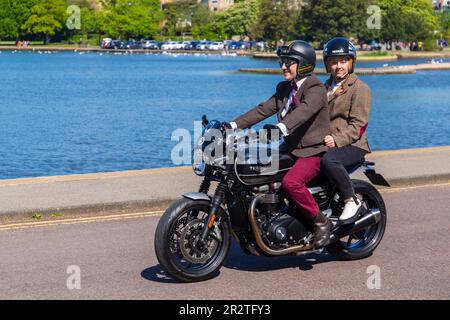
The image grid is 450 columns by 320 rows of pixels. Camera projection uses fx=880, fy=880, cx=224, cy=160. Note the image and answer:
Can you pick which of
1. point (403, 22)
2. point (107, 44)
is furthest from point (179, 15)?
point (403, 22)

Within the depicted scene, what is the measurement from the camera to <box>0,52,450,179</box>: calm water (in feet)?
90.4

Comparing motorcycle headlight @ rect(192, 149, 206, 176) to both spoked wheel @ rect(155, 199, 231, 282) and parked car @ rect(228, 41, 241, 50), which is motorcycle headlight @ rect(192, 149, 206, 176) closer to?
spoked wheel @ rect(155, 199, 231, 282)

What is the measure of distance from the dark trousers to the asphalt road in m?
0.78

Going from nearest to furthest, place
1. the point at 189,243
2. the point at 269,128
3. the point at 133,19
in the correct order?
the point at 269,128 < the point at 189,243 < the point at 133,19

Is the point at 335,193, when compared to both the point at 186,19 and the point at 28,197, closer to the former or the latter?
the point at 28,197

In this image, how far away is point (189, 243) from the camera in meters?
7.43

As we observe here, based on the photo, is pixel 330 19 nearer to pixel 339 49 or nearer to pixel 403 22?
pixel 403 22

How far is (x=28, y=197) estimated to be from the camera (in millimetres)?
11039

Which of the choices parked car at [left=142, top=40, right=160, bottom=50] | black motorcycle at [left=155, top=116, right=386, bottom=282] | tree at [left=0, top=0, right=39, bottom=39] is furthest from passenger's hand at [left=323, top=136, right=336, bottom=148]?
tree at [left=0, top=0, right=39, bottom=39]

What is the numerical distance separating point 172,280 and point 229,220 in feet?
2.40

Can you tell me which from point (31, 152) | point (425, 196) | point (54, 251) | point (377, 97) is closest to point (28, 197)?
point (54, 251)

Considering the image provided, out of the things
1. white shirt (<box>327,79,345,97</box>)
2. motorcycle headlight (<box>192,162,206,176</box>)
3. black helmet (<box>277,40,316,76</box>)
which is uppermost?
black helmet (<box>277,40,316,76</box>)

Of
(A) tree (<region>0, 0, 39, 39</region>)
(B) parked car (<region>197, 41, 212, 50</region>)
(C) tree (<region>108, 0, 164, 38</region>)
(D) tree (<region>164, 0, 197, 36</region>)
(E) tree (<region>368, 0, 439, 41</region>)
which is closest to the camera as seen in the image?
(E) tree (<region>368, 0, 439, 41</region>)
